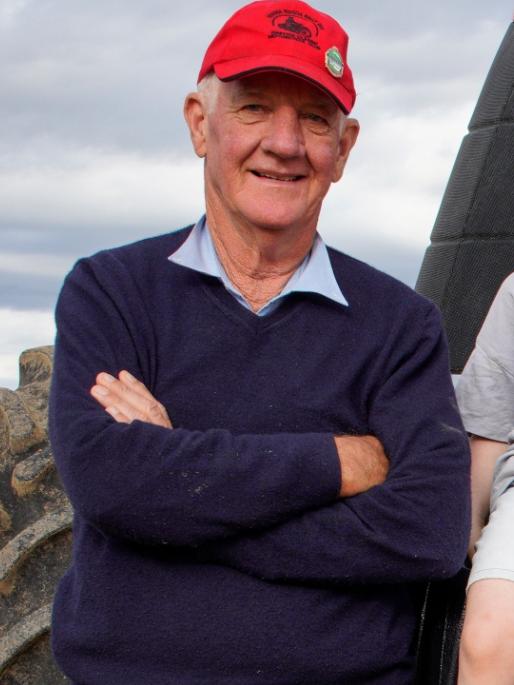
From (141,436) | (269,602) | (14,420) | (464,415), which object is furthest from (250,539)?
(14,420)

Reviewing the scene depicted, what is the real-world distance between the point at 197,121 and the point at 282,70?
327 millimetres

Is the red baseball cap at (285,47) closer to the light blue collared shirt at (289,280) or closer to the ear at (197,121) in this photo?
the ear at (197,121)

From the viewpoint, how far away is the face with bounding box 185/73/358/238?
2.74 metres

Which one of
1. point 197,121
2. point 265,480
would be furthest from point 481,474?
point 197,121

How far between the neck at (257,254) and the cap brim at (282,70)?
0.33m

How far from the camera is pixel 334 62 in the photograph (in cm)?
278

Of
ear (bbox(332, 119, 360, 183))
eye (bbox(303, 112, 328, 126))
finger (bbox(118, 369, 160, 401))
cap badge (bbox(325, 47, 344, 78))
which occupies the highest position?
cap badge (bbox(325, 47, 344, 78))

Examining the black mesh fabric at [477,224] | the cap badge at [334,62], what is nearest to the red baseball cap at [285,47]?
the cap badge at [334,62]

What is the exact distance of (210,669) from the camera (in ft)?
8.36

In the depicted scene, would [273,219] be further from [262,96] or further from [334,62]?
[334,62]

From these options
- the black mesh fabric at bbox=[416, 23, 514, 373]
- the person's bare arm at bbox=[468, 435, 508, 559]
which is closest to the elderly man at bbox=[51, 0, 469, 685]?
the person's bare arm at bbox=[468, 435, 508, 559]

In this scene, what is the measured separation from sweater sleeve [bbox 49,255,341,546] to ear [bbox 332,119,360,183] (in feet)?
2.41

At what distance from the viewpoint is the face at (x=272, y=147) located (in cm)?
274

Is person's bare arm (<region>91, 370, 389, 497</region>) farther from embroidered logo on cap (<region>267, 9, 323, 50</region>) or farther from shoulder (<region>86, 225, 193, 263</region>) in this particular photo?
embroidered logo on cap (<region>267, 9, 323, 50</region>)
